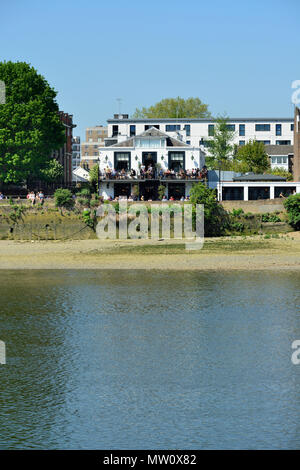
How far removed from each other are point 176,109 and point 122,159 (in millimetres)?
69097

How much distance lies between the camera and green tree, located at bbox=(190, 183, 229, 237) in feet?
247

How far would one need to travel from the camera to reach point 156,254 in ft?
206

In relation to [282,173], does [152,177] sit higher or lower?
lower

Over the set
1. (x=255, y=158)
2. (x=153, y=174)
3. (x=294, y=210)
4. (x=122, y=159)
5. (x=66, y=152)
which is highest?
(x=66, y=152)

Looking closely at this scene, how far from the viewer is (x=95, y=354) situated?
29.2 meters

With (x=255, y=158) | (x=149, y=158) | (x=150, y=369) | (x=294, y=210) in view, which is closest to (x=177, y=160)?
(x=149, y=158)

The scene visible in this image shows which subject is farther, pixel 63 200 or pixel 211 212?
pixel 63 200

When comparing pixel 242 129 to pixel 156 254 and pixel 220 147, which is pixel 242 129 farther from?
pixel 156 254

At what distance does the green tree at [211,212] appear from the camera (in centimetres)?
7538

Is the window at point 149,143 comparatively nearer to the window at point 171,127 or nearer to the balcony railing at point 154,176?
the balcony railing at point 154,176

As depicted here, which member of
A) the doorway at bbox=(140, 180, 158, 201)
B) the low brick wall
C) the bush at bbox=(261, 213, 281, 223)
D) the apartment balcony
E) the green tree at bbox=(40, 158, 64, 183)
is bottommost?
the bush at bbox=(261, 213, 281, 223)

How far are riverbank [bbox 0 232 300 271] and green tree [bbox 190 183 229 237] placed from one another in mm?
3065

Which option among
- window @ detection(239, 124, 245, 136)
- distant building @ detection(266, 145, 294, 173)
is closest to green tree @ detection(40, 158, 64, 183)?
distant building @ detection(266, 145, 294, 173)

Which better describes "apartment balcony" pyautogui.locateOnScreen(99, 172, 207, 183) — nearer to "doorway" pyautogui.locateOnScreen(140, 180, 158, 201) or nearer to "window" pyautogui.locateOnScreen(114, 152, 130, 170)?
"doorway" pyautogui.locateOnScreen(140, 180, 158, 201)
